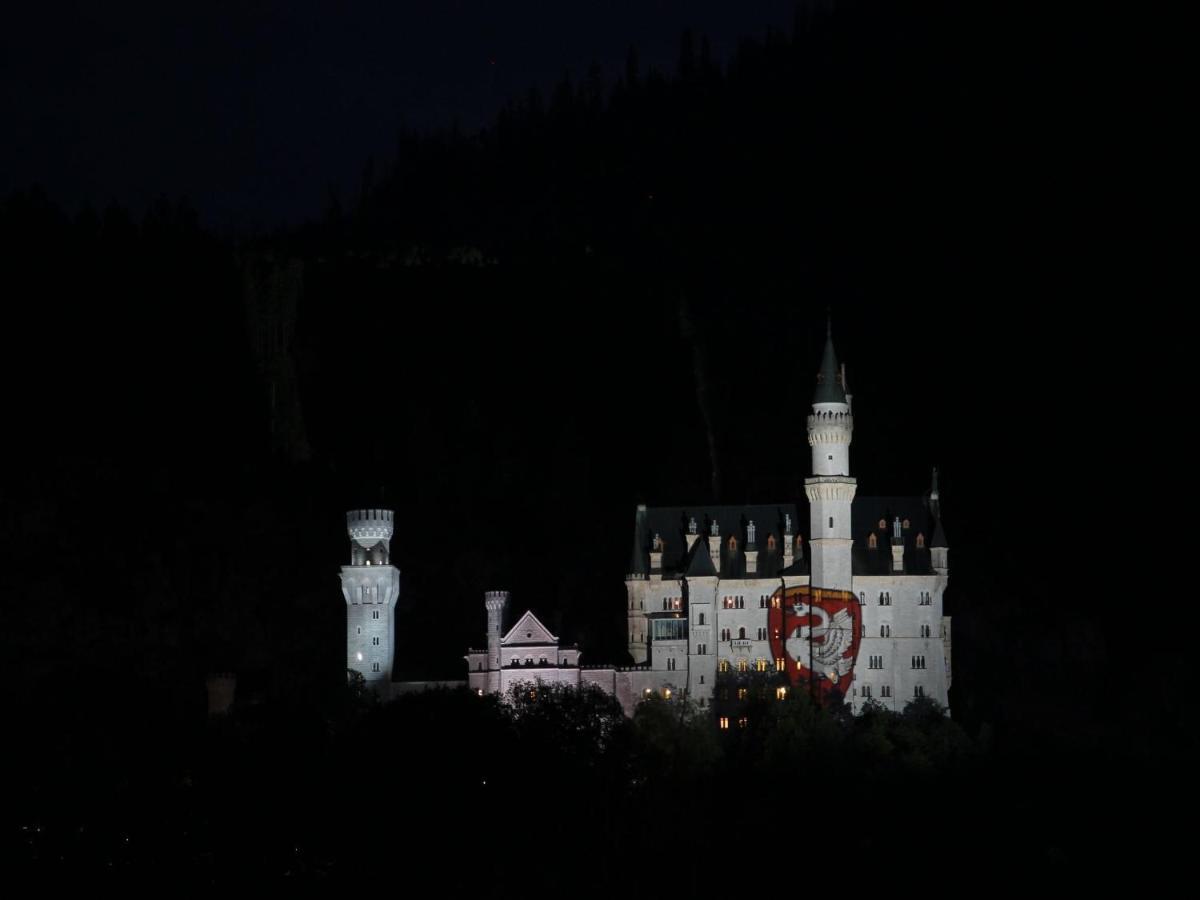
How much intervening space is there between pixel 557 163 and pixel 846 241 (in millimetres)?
32926

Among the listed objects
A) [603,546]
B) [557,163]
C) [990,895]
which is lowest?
[990,895]

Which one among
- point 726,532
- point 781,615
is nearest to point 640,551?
point 726,532

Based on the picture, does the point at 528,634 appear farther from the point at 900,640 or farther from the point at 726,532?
the point at 900,640

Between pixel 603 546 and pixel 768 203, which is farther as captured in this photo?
pixel 768 203

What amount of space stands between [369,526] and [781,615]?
53.0 feet

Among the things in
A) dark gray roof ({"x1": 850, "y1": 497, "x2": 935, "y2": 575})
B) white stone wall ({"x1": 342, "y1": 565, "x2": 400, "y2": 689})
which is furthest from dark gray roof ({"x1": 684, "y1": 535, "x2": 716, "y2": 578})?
white stone wall ({"x1": 342, "y1": 565, "x2": 400, "y2": 689})

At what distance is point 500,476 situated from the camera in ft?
333

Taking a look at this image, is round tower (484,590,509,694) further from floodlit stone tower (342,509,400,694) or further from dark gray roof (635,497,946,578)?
dark gray roof (635,497,946,578)

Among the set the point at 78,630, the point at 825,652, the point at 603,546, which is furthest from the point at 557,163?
the point at 825,652

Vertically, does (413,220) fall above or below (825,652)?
above

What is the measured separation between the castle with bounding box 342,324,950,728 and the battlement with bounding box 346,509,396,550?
1426mm

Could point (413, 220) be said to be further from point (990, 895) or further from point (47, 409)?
point (990, 895)

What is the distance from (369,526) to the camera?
247 ft

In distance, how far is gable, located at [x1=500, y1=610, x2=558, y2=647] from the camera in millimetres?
71375
